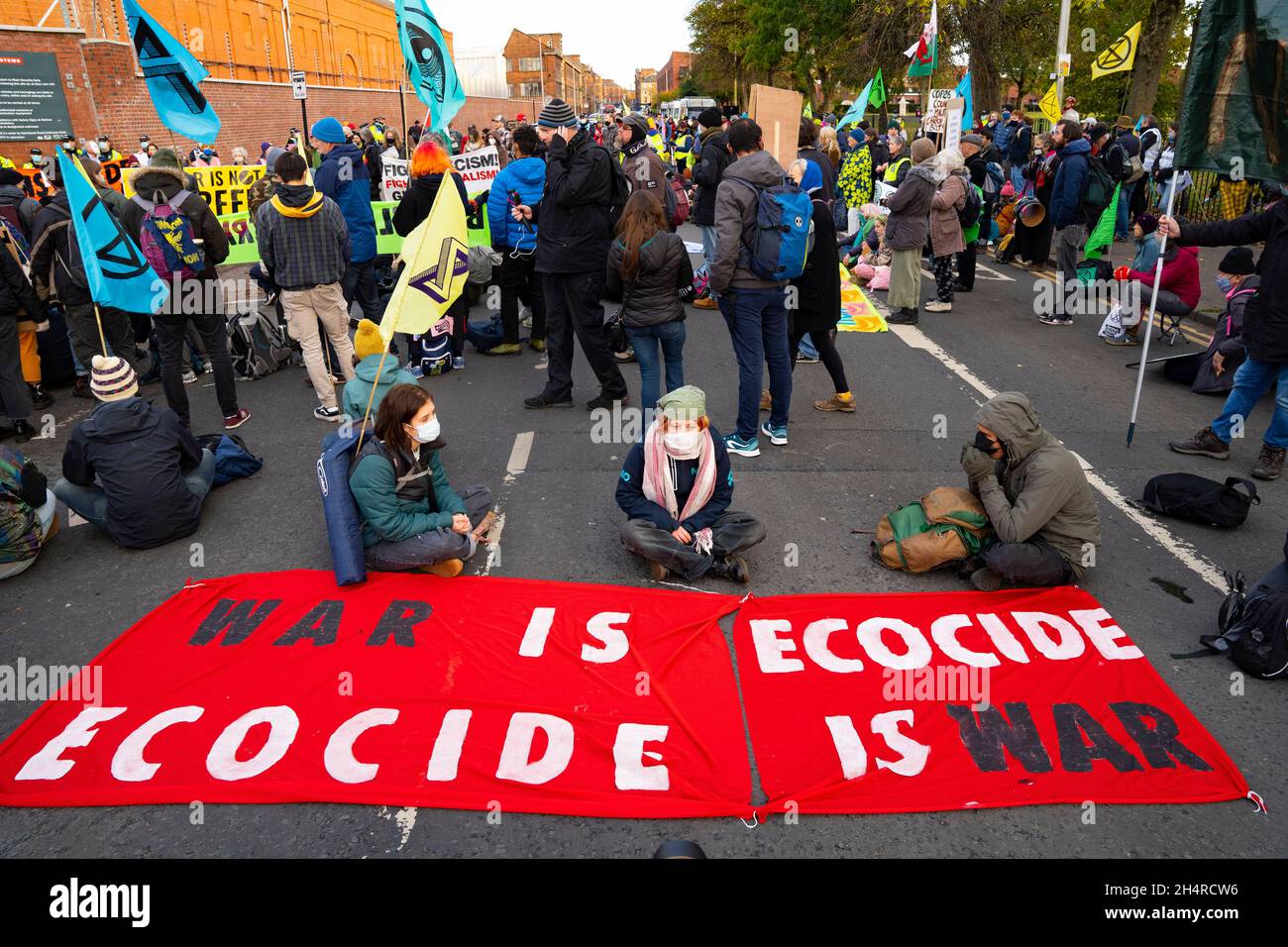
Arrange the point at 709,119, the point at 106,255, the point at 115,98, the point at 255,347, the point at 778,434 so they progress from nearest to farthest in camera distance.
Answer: the point at 106,255
the point at 778,434
the point at 255,347
the point at 709,119
the point at 115,98

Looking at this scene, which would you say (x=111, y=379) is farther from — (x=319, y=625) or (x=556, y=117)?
(x=556, y=117)

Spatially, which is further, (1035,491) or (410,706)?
(1035,491)

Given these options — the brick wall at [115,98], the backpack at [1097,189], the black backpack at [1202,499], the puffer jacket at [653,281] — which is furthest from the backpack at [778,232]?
the brick wall at [115,98]

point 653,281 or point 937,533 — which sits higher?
point 653,281

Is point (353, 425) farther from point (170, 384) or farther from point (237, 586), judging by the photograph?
point (170, 384)

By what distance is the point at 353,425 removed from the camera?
4.95m

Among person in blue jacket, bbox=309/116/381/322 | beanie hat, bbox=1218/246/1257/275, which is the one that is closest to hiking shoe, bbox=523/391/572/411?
person in blue jacket, bbox=309/116/381/322

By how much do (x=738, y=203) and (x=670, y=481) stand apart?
2.25 metres

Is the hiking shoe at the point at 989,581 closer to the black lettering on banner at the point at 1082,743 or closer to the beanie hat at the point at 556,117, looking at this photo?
the black lettering on banner at the point at 1082,743

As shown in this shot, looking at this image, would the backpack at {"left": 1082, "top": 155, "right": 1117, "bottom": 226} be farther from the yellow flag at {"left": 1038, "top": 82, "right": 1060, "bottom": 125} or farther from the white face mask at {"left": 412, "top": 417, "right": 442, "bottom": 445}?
the white face mask at {"left": 412, "top": 417, "right": 442, "bottom": 445}

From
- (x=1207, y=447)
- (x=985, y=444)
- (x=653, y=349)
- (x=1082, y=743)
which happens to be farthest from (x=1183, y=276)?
(x=1082, y=743)

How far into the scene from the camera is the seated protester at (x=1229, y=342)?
7516 mm

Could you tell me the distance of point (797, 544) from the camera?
529 cm

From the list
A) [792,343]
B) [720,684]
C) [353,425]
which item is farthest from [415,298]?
[792,343]
